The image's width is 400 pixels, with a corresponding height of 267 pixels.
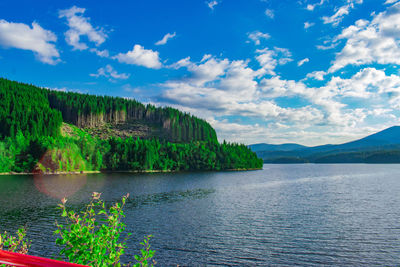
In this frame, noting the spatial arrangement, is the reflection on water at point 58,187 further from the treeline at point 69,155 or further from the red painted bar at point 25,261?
the red painted bar at point 25,261

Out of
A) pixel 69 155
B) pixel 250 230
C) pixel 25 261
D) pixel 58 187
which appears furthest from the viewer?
pixel 69 155

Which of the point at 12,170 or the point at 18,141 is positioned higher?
the point at 18,141

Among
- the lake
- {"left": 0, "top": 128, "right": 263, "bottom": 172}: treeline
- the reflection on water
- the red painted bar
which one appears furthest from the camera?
{"left": 0, "top": 128, "right": 263, "bottom": 172}: treeline

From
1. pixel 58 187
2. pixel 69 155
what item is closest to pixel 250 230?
pixel 58 187

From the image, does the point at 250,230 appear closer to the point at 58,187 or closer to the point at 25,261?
the point at 25,261

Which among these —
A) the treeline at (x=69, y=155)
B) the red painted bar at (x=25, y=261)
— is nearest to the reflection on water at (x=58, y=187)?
the treeline at (x=69, y=155)

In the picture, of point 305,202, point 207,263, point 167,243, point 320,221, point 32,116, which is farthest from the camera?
point 32,116

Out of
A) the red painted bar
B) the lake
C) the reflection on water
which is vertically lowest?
the lake

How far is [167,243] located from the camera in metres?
30.4

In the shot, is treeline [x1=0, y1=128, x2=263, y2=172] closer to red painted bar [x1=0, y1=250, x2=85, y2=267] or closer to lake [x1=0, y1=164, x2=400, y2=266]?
lake [x1=0, y1=164, x2=400, y2=266]

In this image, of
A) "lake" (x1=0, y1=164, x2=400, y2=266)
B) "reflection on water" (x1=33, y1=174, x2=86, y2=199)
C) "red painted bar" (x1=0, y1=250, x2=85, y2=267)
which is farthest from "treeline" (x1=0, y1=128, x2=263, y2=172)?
"red painted bar" (x1=0, y1=250, x2=85, y2=267)

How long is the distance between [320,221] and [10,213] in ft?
156

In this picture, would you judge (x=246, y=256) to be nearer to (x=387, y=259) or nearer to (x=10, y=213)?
(x=387, y=259)

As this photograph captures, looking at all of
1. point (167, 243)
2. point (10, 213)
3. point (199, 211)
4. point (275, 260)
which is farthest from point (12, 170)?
point (275, 260)
